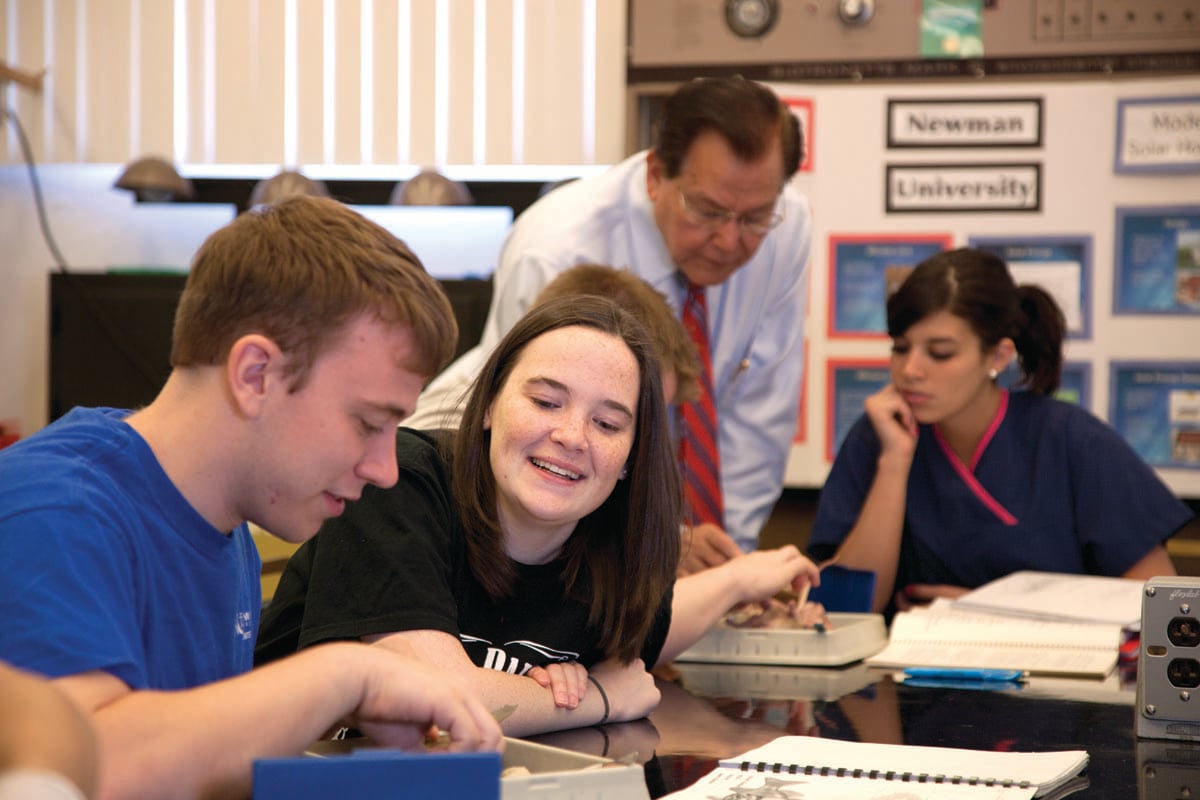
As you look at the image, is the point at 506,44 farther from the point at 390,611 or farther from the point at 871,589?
the point at 390,611

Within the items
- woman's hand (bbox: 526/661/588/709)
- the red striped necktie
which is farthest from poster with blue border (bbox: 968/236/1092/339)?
woman's hand (bbox: 526/661/588/709)

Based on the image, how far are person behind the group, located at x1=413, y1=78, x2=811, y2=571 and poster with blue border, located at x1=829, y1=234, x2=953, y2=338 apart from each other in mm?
742

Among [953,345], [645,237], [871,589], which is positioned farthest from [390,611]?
[953,345]

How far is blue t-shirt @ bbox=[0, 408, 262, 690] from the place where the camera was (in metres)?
0.73

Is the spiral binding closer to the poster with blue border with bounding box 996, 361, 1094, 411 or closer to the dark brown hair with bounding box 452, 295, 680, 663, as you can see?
the dark brown hair with bounding box 452, 295, 680, 663

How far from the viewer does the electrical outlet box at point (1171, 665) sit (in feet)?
3.90

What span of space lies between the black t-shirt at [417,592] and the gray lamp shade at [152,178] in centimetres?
229

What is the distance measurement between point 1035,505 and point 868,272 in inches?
44.1

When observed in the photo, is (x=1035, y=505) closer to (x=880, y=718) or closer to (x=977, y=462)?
(x=977, y=462)

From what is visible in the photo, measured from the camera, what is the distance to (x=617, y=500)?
4.36 ft

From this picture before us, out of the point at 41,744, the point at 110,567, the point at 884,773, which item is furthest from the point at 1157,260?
the point at 41,744

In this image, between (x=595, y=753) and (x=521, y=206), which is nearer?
(x=595, y=753)

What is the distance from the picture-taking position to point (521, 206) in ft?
11.4

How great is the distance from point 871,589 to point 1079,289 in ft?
5.04
